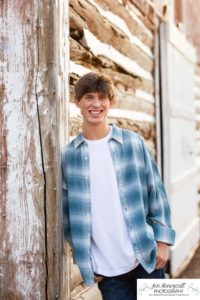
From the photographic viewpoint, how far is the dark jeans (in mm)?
2852

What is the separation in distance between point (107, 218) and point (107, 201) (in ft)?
0.28

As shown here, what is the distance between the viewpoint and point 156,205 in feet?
9.61

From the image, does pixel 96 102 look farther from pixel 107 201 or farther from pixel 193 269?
pixel 193 269

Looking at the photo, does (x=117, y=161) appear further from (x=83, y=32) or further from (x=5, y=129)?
(x=83, y=32)

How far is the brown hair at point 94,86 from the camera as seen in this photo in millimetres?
2742

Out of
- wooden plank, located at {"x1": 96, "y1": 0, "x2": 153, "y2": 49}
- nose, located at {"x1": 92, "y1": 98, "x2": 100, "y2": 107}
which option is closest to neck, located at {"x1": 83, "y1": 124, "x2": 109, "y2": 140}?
nose, located at {"x1": 92, "y1": 98, "x2": 100, "y2": 107}

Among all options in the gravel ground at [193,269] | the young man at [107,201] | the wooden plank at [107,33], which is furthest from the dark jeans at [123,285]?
the gravel ground at [193,269]

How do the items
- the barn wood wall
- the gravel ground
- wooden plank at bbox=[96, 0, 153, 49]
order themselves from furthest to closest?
the gravel ground → wooden plank at bbox=[96, 0, 153, 49] → the barn wood wall

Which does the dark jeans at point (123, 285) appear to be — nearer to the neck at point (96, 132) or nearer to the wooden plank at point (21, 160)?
the wooden plank at point (21, 160)

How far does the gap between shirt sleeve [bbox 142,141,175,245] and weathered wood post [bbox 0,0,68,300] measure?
1.58 ft

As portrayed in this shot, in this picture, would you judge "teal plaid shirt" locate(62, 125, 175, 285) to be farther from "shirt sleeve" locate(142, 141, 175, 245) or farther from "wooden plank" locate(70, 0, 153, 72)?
"wooden plank" locate(70, 0, 153, 72)

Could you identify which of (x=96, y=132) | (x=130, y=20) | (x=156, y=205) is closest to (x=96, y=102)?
Answer: (x=96, y=132)

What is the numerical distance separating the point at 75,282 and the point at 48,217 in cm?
94

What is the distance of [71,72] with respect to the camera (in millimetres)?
3566
